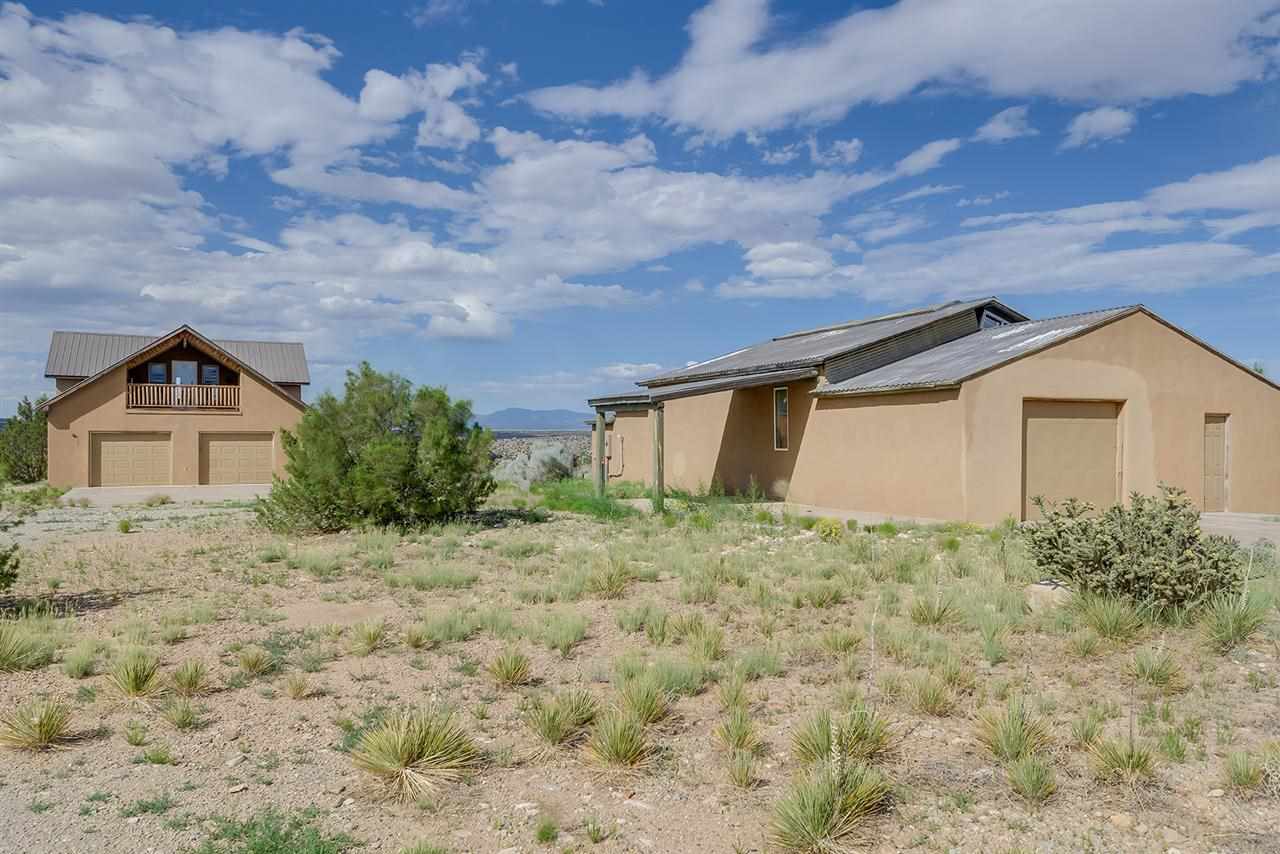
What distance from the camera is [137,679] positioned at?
6023mm

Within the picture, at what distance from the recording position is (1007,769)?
478 centimetres

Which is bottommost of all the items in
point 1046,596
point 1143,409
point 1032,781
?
point 1032,781

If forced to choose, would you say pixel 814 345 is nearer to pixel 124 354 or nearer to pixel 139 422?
pixel 139 422

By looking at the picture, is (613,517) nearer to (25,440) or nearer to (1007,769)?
(1007,769)

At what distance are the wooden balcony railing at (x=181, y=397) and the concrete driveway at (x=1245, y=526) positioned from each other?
28.0 metres

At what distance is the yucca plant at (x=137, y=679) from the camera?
5.95 meters

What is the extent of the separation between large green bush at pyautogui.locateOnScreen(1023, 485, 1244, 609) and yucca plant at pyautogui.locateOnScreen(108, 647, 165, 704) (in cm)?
752

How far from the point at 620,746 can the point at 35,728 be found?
3401mm

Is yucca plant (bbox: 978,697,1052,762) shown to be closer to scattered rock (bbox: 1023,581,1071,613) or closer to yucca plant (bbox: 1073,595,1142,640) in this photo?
yucca plant (bbox: 1073,595,1142,640)

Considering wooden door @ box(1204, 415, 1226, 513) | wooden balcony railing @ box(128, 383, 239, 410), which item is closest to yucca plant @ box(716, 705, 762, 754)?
wooden door @ box(1204, 415, 1226, 513)

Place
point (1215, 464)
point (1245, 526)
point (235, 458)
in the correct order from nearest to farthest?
point (1245, 526) < point (1215, 464) < point (235, 458)

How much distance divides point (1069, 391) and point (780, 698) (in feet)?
40.2

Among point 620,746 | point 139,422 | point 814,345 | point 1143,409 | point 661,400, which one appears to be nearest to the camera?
point 620,746

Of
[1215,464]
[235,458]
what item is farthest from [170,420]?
[1215,464]
